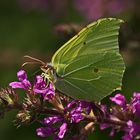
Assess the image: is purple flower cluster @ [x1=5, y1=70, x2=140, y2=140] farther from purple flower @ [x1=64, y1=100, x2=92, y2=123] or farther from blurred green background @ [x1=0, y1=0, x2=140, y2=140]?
blurred green background @ [x1=0, y1=0, x2=140, y2=140]

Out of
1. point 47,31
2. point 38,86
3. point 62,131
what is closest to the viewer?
point 62,131

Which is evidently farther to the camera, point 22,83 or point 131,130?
point 22,83

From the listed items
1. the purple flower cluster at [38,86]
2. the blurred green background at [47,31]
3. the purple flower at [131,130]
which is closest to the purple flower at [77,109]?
the purple flower cluster at [38,86]

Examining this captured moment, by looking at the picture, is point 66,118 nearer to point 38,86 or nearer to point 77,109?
point 77,109

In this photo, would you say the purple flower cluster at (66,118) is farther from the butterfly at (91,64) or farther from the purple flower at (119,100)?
the purple flower at (119,100)

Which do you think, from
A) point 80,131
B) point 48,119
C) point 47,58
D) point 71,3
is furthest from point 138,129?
point 71,3

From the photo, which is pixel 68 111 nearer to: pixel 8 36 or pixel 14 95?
pixel 14 95

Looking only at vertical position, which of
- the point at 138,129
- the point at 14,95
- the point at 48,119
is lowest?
the point at 138,129

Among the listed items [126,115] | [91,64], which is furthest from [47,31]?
[126,115]
